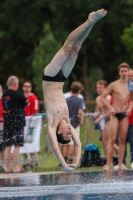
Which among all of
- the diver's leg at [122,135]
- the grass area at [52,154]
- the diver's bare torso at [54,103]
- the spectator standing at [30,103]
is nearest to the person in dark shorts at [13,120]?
the grass area at [52,154]

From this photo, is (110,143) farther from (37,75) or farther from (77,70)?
(77,70)

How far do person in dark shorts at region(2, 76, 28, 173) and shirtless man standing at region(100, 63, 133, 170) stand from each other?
1666 mm

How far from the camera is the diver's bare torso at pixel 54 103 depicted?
1146 centimetres

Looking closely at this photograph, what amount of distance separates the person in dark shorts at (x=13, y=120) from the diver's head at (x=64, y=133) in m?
2.83

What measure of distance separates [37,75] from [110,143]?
21623 mm

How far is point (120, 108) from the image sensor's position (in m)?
14.2

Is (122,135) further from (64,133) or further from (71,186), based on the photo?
(64,133)

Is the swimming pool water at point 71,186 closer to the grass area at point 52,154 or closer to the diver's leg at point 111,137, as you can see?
the diver's leg at point 111,137

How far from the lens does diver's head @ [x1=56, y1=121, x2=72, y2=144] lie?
36.2 ft

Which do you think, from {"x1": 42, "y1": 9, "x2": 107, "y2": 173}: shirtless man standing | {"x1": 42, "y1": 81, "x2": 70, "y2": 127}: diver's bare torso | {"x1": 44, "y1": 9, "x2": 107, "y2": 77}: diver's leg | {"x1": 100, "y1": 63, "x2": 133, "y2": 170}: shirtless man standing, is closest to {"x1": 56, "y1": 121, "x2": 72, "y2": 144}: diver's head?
{"x1": 42, "y1": 9, "x2": 107, "y2": 173}: shirtless man standing

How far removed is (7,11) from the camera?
40.5m

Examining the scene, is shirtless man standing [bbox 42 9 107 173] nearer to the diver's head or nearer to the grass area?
the diver's head

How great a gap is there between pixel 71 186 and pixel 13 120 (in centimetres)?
313

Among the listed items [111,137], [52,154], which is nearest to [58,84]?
[111,137]
